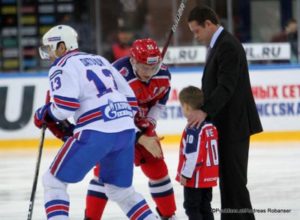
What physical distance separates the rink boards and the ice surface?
0.34 metres

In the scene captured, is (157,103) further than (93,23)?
No

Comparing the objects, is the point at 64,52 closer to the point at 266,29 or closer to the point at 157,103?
the point at 157,103

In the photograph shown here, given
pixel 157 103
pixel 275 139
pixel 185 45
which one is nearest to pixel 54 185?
pixel 157 103

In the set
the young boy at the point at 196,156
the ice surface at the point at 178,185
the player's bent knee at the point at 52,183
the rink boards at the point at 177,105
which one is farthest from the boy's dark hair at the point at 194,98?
the rink boards at the point at 177,105

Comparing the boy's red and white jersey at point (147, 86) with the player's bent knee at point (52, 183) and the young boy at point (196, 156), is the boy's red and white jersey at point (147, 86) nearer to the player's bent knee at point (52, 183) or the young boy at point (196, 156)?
the young boy at point (196, 156)

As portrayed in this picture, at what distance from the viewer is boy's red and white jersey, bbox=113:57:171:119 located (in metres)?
5.20

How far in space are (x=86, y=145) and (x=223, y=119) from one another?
2.67 ft

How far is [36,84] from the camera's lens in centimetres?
1009

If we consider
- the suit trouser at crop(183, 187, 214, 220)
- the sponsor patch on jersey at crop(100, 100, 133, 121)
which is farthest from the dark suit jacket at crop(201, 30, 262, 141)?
the sponsor patch on jersey at crop(100, 100, 133, 121)

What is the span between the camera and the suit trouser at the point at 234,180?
4.75m

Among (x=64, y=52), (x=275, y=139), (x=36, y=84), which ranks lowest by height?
(x=275, y=139)

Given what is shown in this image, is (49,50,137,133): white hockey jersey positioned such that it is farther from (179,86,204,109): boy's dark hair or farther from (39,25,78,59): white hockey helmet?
(179,86,204,109): boy's dark hair

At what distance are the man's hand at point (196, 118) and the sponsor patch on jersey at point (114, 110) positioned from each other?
0.35 metres

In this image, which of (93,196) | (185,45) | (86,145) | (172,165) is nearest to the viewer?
(86,145)
